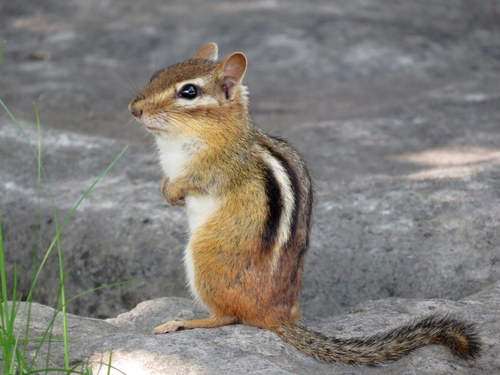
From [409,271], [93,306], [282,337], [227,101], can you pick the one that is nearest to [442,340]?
[282,337]

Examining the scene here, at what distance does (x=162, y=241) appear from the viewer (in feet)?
15.6

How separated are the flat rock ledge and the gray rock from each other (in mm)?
632

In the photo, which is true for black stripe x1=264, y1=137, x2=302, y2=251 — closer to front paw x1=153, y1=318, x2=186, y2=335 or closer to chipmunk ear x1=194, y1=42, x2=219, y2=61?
front paw x1=153, y1=318, x2=186, y2=335

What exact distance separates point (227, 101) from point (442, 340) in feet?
4.61

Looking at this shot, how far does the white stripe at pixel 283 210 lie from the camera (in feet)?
11.0

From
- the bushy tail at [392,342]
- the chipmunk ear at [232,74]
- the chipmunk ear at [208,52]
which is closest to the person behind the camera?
the bushy tail at [392,342]

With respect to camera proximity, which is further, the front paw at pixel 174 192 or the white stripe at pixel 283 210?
the front paw at pixel 174 192

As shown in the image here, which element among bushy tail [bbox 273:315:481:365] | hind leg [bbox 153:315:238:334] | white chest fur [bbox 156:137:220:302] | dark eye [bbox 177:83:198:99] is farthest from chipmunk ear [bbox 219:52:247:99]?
bushy tail [bbox 273:315:481:365]

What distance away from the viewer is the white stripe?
3350 millimetres

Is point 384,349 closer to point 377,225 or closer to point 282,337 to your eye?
point 282,337

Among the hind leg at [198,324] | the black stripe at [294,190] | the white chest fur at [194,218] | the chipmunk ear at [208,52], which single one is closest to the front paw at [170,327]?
the hind leg at [198,324]

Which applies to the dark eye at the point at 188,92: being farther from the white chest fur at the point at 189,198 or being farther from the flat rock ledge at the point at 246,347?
the flat rock ledge at the point at 246,347

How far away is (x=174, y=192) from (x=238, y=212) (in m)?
0.35

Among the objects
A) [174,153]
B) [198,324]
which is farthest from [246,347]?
[174,153]
